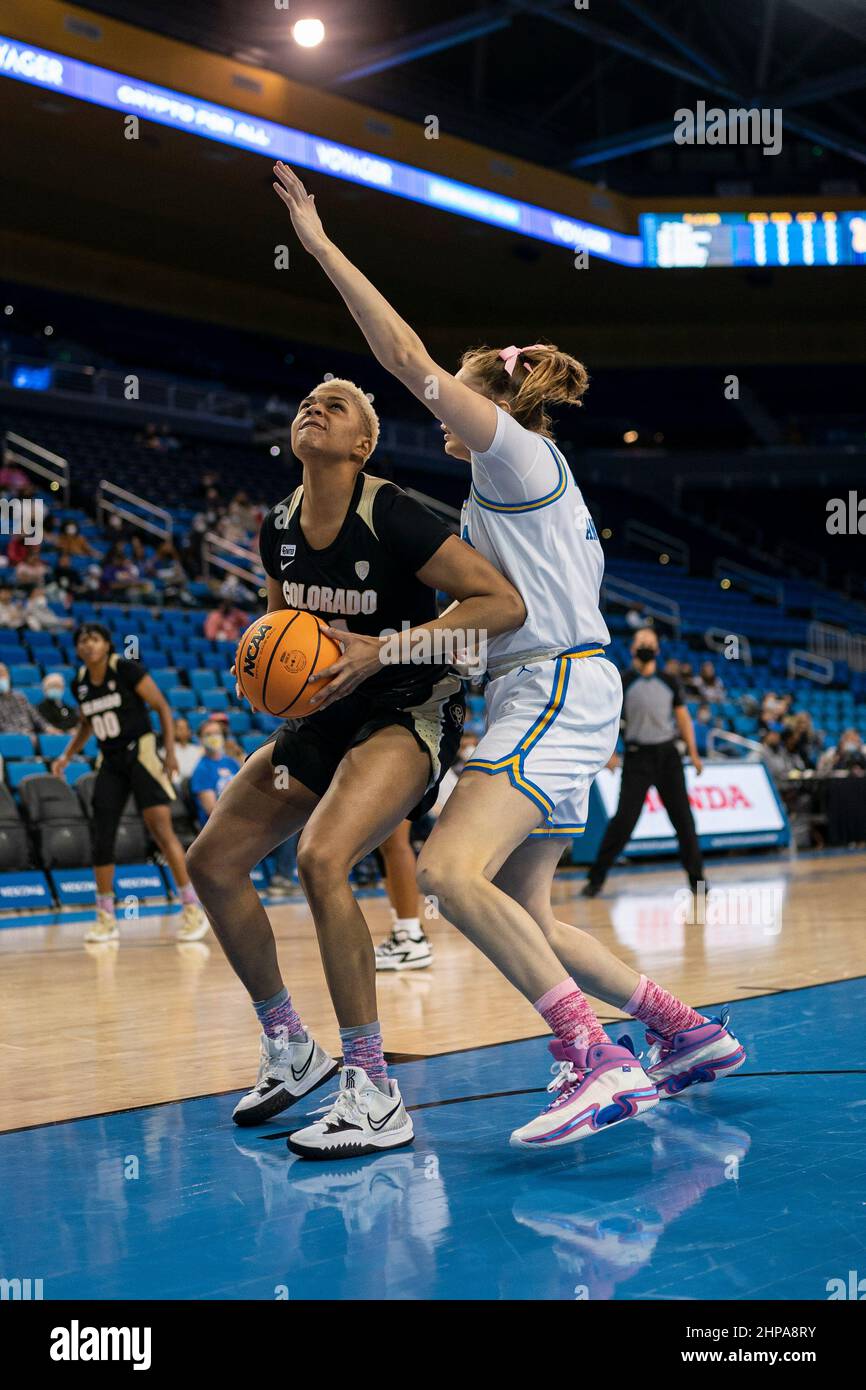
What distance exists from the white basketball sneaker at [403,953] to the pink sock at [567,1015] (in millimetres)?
3389

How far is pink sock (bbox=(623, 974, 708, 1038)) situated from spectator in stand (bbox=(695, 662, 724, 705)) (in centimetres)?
1669

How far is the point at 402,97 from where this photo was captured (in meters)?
20.7

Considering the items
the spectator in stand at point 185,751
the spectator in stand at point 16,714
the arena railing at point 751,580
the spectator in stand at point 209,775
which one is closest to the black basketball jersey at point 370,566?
the spectator in stand at point 209,775

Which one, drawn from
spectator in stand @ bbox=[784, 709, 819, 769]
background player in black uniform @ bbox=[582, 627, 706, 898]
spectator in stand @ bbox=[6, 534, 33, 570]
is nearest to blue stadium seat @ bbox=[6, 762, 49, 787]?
background player in black uniform @ bbox=[582, 627, 706, 898]

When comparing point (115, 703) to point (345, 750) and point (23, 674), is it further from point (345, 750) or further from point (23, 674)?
point (23, 674)

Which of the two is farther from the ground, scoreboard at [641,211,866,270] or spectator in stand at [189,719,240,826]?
scoreboard at [641,211,866,270]

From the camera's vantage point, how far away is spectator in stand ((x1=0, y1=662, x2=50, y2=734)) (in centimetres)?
1160

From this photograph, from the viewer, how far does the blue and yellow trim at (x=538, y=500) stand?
11.0 feet

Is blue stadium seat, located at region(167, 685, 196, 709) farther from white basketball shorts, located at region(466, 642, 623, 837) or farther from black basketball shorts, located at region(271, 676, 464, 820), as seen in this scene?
white basketball shorts, located at region(466, 642, 623, 837)

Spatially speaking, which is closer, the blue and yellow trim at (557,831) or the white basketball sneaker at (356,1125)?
the white basketball sneaker at (356,1125)

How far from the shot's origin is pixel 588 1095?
10.6ft

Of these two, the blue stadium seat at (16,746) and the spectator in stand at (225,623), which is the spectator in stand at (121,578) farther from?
the blue stadium seat at (16,746)

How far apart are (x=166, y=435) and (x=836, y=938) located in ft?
57.5
